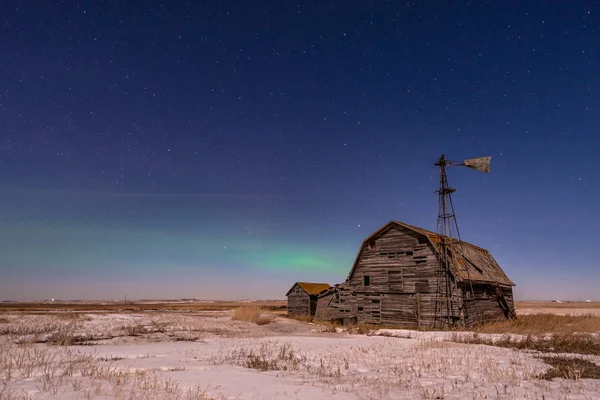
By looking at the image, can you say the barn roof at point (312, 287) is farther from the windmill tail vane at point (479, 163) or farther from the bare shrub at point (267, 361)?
the bare shrub at point (267, 361)

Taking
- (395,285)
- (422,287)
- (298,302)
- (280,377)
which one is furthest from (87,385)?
(298,302)

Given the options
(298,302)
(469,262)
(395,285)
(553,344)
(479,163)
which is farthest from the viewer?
(298,302)

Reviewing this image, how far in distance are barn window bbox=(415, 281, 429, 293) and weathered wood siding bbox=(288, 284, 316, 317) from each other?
800 inches

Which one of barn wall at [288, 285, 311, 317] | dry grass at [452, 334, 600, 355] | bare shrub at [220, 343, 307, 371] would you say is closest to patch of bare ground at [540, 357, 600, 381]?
dry grass at [452, 334, 600, 355]

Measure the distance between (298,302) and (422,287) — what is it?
22.8m

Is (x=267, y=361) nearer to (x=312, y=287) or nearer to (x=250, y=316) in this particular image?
(x=250, y=316)

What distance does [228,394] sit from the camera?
6840 millimetres

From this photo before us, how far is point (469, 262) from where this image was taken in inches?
1131

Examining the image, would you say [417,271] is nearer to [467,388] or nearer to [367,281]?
[367,281]

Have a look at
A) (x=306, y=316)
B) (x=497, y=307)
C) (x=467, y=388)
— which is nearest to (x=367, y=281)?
(x=497, y=307)

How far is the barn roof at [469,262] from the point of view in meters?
26.0

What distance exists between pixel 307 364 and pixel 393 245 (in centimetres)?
1904

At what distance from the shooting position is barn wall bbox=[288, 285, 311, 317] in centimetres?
4519

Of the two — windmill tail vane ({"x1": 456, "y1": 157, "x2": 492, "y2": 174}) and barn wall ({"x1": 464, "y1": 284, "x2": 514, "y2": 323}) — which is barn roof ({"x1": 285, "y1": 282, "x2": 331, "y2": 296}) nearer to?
barn wall ({"x1": 464, "y1": 284, "x2": 514, "y2": 323})
